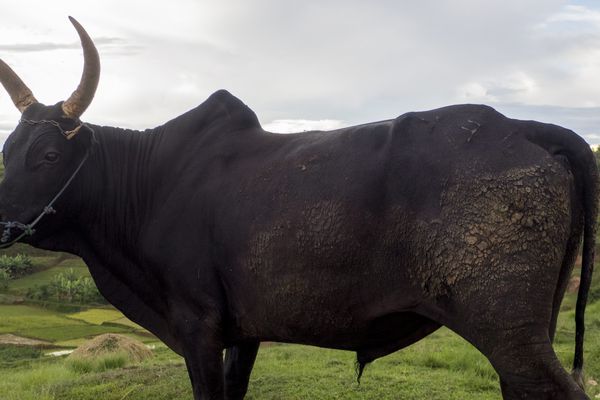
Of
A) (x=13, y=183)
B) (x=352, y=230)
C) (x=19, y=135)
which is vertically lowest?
(x=352, y=230)

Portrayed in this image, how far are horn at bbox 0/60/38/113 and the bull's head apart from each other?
0.06 m

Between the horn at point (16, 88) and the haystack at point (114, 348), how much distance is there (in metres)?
7.78

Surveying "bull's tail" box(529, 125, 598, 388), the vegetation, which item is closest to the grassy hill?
"bull's tail" box(529, 125, 598, 388)

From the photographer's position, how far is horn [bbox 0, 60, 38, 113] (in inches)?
193

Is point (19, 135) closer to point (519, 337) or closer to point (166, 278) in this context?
point (166, 278)

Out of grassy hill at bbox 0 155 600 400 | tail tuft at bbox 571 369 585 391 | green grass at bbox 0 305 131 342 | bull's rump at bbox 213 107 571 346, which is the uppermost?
bull's rump at bbox 213 107 571 346

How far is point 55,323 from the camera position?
27.8 meters

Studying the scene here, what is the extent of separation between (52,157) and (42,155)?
0.07 m

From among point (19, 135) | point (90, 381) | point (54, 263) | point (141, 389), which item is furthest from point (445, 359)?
point (54, 263)

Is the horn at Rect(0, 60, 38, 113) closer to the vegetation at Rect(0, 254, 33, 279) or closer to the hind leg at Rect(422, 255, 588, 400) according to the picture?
the hind leg at Rect(422, 255, 588, 400)

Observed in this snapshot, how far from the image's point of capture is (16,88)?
16.3 feet

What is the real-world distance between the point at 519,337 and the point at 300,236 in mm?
1331

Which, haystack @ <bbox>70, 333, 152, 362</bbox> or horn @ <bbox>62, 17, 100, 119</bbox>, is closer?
horn @ <bbox>62, 17, 100, 119</bbox>

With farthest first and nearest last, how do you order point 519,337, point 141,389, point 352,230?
point 141,389 → point 352,230 → point 519,337
